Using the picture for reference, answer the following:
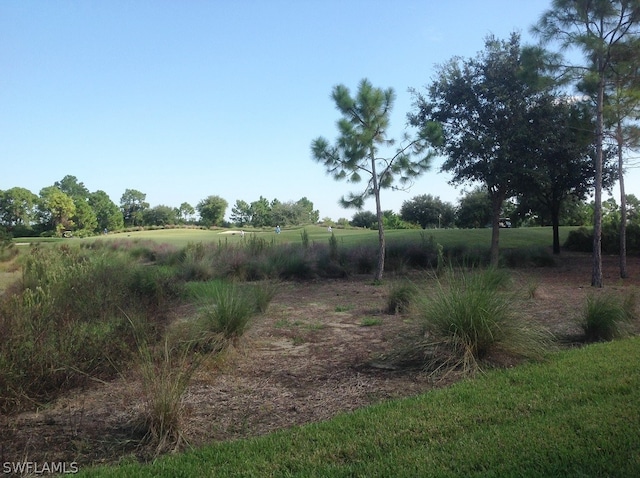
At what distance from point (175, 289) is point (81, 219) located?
53.1 m

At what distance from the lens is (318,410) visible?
424 cm

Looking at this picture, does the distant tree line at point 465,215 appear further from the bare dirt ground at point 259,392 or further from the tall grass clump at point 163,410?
the tall grass clump at point 163,410

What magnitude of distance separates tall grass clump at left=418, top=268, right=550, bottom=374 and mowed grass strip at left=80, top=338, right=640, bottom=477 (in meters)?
0.84

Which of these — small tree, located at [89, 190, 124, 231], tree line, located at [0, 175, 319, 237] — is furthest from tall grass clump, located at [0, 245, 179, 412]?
small tree, located at [89, 190, 124, 231]

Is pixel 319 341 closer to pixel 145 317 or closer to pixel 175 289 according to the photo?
pixel 145 317

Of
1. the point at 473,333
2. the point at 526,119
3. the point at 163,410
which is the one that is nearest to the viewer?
the point at 163,410

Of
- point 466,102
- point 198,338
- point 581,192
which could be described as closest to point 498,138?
point 466,102

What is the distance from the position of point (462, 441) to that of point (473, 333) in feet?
7.42

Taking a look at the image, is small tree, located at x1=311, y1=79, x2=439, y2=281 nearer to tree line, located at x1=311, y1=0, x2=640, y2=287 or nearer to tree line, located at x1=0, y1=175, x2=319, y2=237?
tree line, located at x1=311, y1=0, x2=640, y2=287

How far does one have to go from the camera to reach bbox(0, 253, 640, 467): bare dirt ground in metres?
3.62

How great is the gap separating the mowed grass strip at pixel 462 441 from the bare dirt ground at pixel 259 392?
39 centimetres

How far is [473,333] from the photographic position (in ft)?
17.9

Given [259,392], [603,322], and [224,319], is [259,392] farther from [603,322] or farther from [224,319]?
[603,322]

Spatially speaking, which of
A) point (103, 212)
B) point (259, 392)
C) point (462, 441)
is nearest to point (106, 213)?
point (103, 212)
